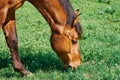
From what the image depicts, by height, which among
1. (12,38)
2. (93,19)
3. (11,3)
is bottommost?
(93,19)

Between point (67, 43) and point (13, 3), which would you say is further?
point (67, 43)

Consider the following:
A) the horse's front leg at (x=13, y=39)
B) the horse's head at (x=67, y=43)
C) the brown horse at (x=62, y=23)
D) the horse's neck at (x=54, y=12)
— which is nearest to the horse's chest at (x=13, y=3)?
the brown horse at (x=62, y=23)

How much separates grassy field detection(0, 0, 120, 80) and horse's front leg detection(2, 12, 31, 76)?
13 centimetres

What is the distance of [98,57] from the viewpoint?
8078 millimetres

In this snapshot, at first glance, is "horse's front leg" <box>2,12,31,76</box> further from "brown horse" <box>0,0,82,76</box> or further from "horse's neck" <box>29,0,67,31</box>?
"horse's neck" <box>29,0,67,31</box>

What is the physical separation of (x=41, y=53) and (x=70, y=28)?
62.2 inches

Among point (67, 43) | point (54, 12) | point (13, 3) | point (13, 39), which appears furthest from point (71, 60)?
point (13, 3)

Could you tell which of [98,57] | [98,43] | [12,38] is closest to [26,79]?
[12,38]

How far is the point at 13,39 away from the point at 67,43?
1.18 meters

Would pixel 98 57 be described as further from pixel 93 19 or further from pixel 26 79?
pixel 93 19

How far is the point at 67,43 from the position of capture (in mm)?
7070

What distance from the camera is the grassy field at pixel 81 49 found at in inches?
281

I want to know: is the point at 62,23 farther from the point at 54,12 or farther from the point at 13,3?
the point at 13,3

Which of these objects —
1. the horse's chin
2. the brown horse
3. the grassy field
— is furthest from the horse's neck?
the grassy field
